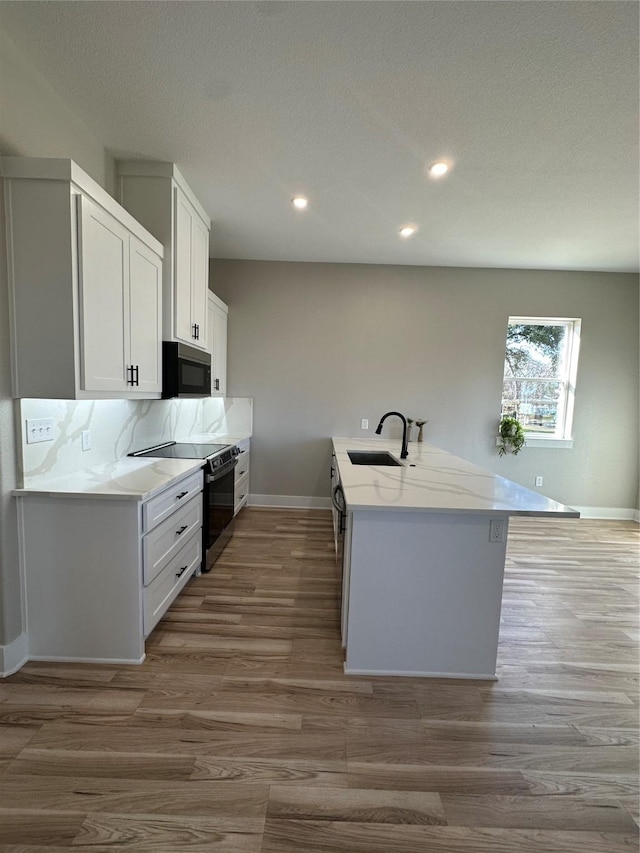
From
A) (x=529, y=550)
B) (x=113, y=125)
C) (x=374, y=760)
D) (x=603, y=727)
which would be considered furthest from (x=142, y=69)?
(x=529, y=550)

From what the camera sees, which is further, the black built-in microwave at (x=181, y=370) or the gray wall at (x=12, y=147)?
the black built-in microwave at (x=181, y=370)

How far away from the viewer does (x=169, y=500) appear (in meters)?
1.99

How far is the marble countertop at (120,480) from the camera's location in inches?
65.3

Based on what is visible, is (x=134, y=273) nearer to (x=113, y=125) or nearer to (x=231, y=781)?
(x=113, y=125)

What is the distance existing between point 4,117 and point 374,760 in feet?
9.78

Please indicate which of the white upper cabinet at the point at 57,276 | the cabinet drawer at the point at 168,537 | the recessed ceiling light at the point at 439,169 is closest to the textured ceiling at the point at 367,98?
the recessed ceiling light at the point at 439,169

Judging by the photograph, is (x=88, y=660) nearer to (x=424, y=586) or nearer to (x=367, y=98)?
(x=424, y=586)

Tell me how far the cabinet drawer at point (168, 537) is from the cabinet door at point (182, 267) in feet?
4.02

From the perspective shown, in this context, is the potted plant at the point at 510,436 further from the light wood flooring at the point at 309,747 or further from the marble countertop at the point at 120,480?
the marble countertop at the point at 120,480

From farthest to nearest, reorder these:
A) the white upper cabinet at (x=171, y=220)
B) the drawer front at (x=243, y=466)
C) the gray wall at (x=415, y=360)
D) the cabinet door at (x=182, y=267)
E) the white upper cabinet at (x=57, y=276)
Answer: the gray wall at (x=415, y=360) → the drawer front at (x=243, y=466) → the cabinet door at (x=182, y=267) → the white upper cabinet at (x=171, y=220) → the white upper cabinet at (x=57, y=276)

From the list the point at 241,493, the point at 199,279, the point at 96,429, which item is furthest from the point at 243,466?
the point at 199,279

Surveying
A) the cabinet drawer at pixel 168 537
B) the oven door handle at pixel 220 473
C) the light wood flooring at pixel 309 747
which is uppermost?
the oven door handle at pixel 220 473

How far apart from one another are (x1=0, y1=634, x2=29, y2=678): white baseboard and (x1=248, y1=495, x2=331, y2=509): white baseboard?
2.59 meters

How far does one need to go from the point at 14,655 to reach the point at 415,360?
399 cm
